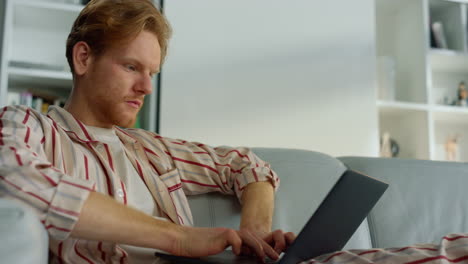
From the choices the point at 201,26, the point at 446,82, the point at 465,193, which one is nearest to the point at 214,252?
the point at 465,193

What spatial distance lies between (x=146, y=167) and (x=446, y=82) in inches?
113

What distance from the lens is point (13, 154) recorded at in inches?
35.2

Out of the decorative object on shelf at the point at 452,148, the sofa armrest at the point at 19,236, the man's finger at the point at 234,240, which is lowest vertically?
the decorative object on shelf at the point at 452,148

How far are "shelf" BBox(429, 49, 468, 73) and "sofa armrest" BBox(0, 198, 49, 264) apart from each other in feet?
9.86

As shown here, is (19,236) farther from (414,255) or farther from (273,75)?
(273,75)

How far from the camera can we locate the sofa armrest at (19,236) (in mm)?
684

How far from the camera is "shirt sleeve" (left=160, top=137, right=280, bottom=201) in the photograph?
4.76ft

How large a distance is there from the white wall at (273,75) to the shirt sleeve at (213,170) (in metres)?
1.15

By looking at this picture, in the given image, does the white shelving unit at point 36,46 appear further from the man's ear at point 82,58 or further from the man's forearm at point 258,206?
the man's forearm at point 258,206

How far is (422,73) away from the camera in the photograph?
3.28 m

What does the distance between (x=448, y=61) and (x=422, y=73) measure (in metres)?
0.28

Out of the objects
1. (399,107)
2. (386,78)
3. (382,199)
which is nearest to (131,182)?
(382,199)

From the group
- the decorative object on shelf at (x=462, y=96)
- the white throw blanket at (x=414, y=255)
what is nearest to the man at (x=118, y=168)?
the white throw blanket at (x=414, y=255)

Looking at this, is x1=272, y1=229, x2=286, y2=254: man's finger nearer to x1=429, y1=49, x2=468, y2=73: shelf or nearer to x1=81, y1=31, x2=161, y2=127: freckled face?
x1=81, y1=31, x2=161, y2=127: freckled face
